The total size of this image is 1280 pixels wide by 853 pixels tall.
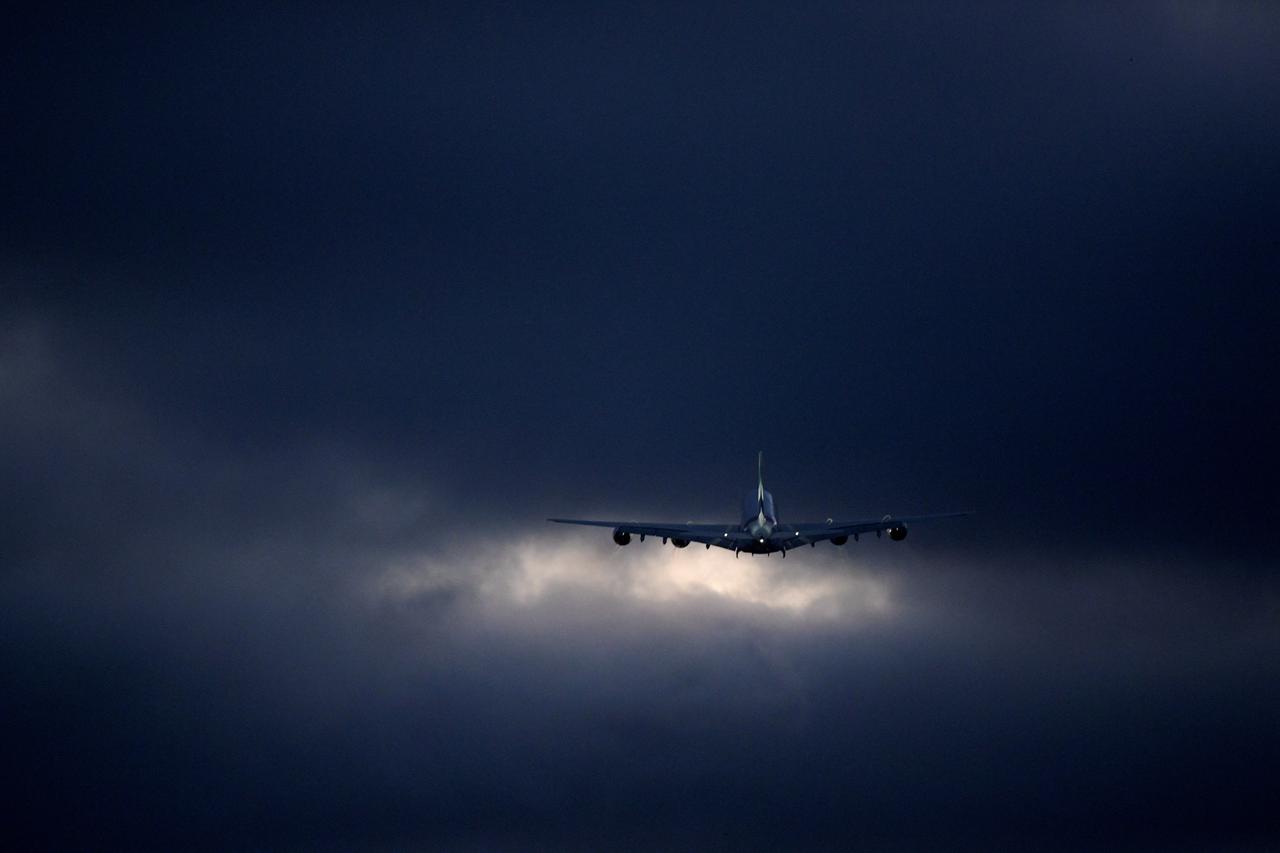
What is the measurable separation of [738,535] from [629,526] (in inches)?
507

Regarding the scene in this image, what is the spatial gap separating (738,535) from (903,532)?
1907 cm

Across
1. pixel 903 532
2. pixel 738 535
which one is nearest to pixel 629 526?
pixel 738 535

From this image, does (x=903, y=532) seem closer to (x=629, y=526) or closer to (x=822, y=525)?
(x=822, y=525)

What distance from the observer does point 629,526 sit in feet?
636

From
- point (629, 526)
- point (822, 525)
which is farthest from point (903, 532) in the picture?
point (629, 526)

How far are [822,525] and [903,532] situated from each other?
370 inches

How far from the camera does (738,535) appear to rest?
195375 millimetres

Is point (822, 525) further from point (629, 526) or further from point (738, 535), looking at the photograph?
point (629, 526)

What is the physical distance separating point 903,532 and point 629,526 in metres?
31.5

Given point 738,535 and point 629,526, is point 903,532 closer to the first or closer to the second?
point 738,535

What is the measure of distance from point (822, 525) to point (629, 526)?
882 inches

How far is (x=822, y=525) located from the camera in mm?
194125
